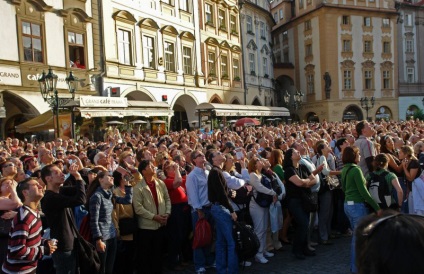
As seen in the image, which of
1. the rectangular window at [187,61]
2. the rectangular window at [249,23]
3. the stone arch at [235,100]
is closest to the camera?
the rectangular window at [187,61]

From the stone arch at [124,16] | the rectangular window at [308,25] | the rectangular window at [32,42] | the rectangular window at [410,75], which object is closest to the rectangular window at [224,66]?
the stone arch at [124,16]

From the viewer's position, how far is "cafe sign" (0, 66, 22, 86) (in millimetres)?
17672

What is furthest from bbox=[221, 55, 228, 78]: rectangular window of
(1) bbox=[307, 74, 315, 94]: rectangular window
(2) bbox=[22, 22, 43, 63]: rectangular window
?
(2) bbox=[22, 22, 43, 63]: rectangular window

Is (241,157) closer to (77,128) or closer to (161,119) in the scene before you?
(77,128)

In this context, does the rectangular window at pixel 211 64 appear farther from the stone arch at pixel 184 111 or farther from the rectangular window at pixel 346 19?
the rectangular window at pixel 346 19

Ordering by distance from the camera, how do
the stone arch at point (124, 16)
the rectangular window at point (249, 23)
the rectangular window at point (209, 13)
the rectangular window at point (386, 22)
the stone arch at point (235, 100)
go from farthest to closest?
the rectangular window at point (386, 22) < the rectangular window at point (249, 23) < the stone arch at point (235, 100) < the rectangular window at point (209, 13) < the stone arch at point (124, 16)

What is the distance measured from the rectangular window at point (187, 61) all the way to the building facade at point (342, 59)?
19.9m

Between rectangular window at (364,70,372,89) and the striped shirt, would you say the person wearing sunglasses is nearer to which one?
the striped shirt

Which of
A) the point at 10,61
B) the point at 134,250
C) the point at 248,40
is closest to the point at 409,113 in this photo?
the point at 248,40

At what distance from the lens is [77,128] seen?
57.2 ft

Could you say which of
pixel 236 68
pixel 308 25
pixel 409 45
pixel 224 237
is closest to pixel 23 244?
pixel 224 237

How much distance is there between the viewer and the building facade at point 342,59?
145ft

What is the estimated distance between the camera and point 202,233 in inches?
254

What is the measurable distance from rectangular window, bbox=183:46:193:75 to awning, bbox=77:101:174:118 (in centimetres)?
617
